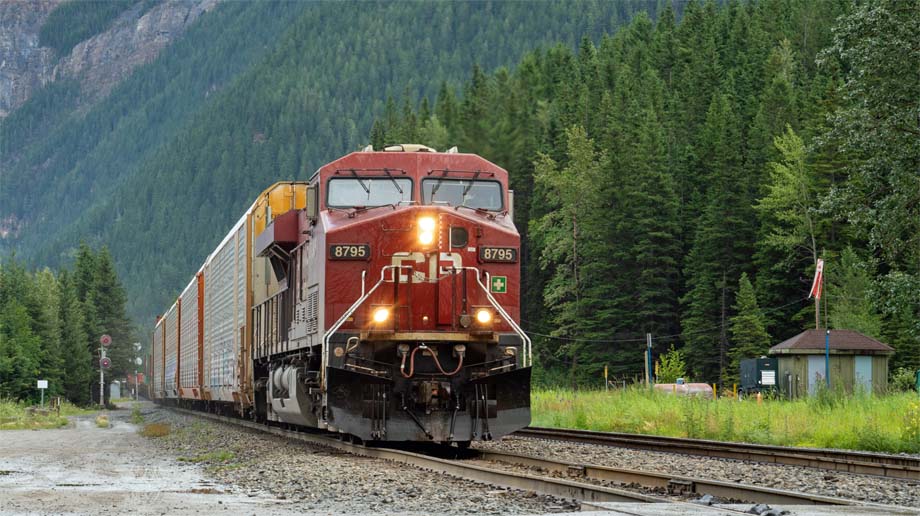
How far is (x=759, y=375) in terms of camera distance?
42.1 m

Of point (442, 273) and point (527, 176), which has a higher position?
point (527, 176)

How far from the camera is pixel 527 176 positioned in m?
82.6

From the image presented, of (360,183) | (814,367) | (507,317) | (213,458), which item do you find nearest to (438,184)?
(360,183)

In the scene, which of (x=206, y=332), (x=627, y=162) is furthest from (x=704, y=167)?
(x=206, y=332)

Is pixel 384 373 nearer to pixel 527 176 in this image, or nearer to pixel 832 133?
pixel 832 133

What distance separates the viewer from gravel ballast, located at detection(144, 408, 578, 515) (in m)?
10.9

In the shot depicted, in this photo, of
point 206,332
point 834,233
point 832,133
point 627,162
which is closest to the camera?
point 206,332

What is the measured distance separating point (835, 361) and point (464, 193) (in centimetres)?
2128

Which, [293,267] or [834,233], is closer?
[293,267]

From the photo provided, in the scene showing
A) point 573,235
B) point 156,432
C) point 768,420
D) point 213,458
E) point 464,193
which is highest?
point 573,235

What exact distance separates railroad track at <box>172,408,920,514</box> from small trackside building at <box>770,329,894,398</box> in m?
20.5

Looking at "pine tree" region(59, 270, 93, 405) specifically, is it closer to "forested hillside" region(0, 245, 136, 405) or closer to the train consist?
"forested hillside" region(0, 245, 136, 405)

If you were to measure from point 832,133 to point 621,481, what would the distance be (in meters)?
26.4

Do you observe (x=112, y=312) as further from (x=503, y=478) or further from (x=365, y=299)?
(x=503, y=478)
